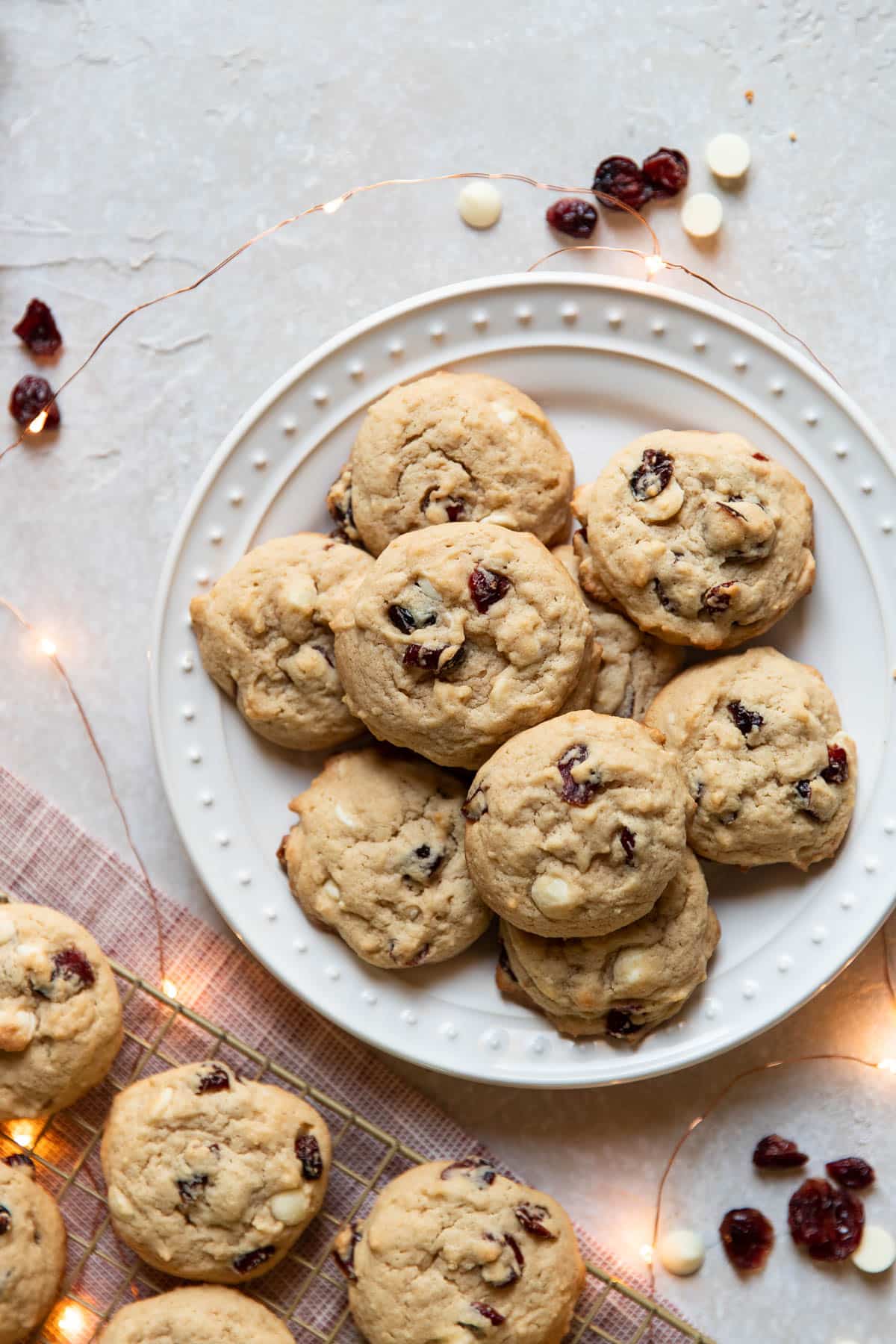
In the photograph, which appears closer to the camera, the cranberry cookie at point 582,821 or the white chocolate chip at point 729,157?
the cranberry cookie at point 582,821

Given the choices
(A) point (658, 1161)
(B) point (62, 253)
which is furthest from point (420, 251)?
(A) point (658, 1161)

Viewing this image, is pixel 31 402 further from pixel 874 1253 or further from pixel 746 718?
pixel 874 1253

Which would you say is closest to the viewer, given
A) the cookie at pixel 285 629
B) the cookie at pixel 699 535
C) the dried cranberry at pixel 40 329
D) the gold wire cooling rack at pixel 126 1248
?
the cookie at pixel 699 535

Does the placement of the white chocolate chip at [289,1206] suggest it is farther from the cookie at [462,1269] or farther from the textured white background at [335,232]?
the textured white background at [335,232]

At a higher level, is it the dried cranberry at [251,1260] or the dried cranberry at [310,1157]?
the dried cranberry at [310,1157]

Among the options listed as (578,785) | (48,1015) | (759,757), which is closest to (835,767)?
(759,757)

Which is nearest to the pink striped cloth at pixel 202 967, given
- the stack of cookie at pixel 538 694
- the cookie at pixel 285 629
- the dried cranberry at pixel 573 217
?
the stack of cookie at pixel 538 694

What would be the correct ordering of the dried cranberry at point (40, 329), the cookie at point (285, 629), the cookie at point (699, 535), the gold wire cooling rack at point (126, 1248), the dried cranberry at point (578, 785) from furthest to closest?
the dried cranberry at point (40, 329), the gold wire cooling rack at point (126, 1248), the cookie at point (285, 629), the cookie at point (699, 535), the dried cranberry at point (578, 785)
